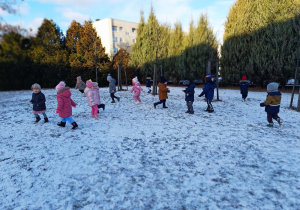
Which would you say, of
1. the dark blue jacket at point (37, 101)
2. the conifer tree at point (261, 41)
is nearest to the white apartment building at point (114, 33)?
the conifer tree at point (261, 41)

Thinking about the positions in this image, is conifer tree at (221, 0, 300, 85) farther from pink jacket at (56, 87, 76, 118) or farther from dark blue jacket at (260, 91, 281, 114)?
pink jacket at (56, 87, 76, 118)

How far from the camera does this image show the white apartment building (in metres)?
35.4

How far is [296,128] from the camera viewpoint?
5.45m

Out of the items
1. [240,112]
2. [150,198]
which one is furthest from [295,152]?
[240,112]

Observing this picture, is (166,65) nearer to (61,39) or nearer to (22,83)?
(61,39)

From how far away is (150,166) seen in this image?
11.0 ft

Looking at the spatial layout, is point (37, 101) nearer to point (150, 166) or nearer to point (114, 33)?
point (150, 166)

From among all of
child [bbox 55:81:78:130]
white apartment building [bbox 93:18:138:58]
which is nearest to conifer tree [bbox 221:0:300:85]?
child [bbox 55:81:78:130]

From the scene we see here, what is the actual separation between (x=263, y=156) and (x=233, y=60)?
51.4 feet

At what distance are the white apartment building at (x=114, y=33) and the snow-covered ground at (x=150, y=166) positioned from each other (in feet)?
108

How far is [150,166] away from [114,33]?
37.6 meters

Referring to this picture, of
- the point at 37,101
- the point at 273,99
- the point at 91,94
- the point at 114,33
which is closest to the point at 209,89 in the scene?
the point at 273,99

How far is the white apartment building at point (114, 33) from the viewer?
3544 cm

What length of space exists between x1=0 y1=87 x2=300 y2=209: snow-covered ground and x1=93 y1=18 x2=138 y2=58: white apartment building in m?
32.9
